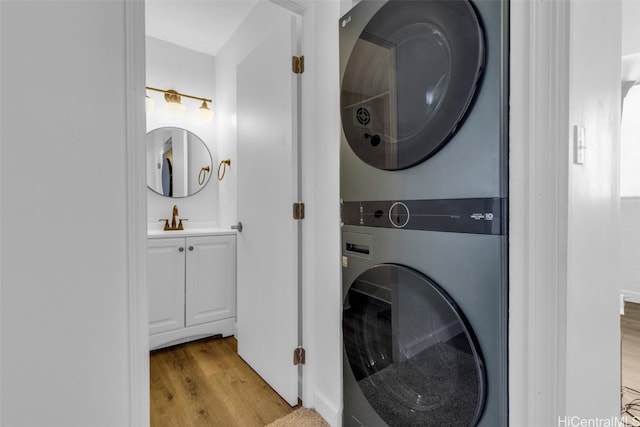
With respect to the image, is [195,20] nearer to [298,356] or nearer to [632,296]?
[298,356]

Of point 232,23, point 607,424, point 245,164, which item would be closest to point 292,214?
point 245,164

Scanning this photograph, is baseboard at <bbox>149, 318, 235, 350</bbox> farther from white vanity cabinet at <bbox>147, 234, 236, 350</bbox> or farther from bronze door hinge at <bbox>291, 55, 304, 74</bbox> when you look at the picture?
bronze door hinge at <bbox>291, 55, 304, 74</bbox>

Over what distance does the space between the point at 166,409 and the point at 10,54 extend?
5.45 feet

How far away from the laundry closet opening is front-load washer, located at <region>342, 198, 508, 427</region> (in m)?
0.52

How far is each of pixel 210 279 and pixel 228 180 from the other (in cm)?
90

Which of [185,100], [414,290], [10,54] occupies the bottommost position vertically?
[414,290]

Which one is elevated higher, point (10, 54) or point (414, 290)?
point (10, 54)

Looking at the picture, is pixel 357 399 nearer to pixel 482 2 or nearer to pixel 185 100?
pixel 482 2

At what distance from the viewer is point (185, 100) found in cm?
277

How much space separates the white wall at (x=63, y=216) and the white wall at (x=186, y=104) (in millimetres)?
1874

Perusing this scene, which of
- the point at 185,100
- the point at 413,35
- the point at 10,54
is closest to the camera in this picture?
the point at 10,54

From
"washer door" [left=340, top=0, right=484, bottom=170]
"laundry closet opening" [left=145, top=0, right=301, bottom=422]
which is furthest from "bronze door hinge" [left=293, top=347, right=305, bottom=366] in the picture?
"washer door" [left=340, top=0, right=484, bottom=170]

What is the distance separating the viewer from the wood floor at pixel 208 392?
1.48 metres

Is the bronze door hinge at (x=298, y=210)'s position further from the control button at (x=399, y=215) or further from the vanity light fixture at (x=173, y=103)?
the vanity light fixture at (x=173, y=103)
